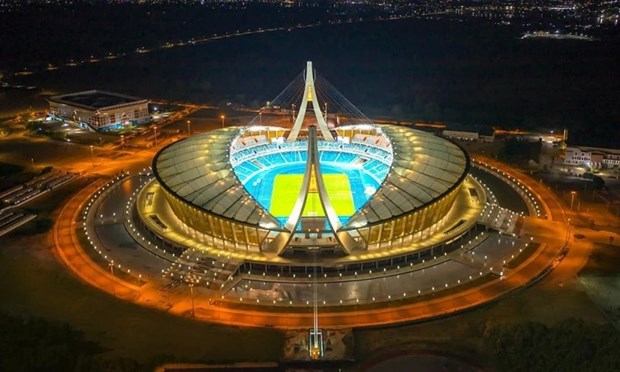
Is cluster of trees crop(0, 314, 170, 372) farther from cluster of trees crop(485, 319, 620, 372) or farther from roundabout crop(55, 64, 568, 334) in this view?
cluster of trees crop(485, 319, 620, 372)

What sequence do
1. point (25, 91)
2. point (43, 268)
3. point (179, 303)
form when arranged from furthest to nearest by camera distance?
point (25, 91), point (43, 268), point (179, 303)

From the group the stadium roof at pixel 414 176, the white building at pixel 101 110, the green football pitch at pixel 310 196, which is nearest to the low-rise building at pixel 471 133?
the stadium roof at pixel 414 176

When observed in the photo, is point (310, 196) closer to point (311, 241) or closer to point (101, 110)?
point (311, 241)

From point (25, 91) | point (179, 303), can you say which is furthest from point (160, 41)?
point (179, 303)

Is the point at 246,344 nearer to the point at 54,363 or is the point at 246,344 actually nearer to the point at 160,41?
the point at 54,363

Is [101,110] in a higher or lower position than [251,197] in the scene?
→ higher

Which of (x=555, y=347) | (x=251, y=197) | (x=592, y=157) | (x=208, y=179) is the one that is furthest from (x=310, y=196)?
(x=592, y=157)

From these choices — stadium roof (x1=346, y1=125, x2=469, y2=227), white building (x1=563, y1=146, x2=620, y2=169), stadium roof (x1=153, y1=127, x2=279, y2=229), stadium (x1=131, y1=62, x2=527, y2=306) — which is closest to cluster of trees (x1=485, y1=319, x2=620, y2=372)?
stadium (x1=131, y1=62, x2=527, y2=306)

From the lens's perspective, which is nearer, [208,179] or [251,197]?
[251,197]
